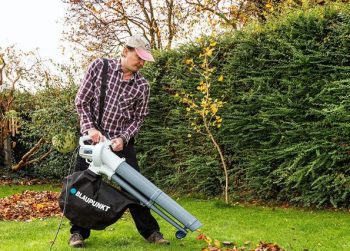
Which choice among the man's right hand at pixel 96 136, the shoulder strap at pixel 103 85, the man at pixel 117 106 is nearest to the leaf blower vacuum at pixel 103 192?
the man's right hand at pixel 96 136

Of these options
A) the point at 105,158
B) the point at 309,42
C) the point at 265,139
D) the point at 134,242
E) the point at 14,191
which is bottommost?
the point at 14,191

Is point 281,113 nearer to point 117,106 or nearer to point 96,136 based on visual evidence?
point 117,106

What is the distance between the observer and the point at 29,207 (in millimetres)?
8539

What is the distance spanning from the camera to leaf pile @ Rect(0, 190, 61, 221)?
788 cm

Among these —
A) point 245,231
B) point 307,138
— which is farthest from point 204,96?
point 245,231

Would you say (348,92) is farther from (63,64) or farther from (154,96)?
(63,64)

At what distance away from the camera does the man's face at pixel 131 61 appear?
16.4 ft

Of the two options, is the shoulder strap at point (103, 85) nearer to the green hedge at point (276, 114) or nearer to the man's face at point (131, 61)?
the man's face at point (131, 61)

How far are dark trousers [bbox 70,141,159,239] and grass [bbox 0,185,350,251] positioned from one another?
147 millimetres

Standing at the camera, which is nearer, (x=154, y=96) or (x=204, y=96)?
(x=204, y=96)

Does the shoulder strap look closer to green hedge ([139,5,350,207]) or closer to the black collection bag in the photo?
the black collection bag

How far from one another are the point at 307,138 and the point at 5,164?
31.3 ft

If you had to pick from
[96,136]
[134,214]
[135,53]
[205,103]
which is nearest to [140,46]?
[135,53]

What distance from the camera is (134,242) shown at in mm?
5418
